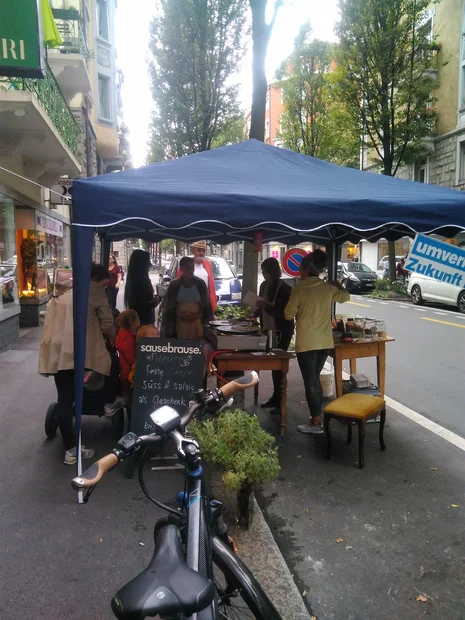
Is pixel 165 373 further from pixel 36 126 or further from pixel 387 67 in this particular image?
pixel 387 67

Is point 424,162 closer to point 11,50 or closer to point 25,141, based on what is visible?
point 25,141

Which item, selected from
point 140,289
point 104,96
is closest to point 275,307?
point 140,289

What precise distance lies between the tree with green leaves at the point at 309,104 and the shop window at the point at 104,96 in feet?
32.6

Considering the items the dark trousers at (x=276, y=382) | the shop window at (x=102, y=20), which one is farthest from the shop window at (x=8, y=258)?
the shop window at (x=102, y=20)

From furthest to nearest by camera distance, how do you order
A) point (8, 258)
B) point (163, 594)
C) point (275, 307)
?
point (8, 258) < point (275, 307) < point (163, 594)

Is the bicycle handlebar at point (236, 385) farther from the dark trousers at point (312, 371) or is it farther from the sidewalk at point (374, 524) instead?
the dark trousers at point (312, 371)

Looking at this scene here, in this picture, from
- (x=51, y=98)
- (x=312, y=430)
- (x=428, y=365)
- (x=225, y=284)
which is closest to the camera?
(x=312, y=430)

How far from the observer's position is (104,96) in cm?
2600

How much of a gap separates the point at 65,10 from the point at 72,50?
3.24 ft

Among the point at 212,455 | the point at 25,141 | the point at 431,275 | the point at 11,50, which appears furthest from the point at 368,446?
the point at 25,141

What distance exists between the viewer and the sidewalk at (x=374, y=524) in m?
2.83

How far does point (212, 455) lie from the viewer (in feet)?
11.0

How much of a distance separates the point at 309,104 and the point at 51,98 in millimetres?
23061

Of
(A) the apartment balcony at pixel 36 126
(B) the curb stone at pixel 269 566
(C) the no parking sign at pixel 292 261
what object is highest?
(A) the apartment balcony at pixel 36 126
